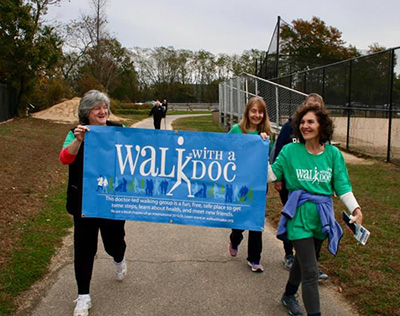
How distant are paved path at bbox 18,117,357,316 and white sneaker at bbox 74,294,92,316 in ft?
0.21

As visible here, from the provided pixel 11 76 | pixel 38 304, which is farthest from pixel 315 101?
pixel 11 76

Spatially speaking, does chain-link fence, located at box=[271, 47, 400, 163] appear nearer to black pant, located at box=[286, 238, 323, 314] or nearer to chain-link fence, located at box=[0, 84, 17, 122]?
black pant, located at box=[286, 238, 323, 314]

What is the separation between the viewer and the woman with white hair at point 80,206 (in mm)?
3295

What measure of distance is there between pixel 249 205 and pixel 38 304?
1941 millimetres

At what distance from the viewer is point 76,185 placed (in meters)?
3.46

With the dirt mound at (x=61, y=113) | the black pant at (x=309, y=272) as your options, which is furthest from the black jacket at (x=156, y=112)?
the black pant at (x=309, y=272)

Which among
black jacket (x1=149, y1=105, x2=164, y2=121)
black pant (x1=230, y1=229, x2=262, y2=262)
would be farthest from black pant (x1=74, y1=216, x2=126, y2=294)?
black jacket (x1=149, y1=105, x2=164, y2=121)

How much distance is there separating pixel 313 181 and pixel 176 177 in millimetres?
1123

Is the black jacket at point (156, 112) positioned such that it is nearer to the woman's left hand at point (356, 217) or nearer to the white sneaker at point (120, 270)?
the white sneaker at point (120, 270)

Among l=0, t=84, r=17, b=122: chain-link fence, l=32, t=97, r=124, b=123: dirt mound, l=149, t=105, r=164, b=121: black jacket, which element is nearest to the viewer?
l=149, t=105, r=164, b=121: black jacket

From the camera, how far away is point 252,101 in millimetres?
4043

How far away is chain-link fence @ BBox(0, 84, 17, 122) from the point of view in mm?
22219

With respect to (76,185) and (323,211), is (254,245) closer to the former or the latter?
(323,211)

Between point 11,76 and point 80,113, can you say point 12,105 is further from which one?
point 80,113
